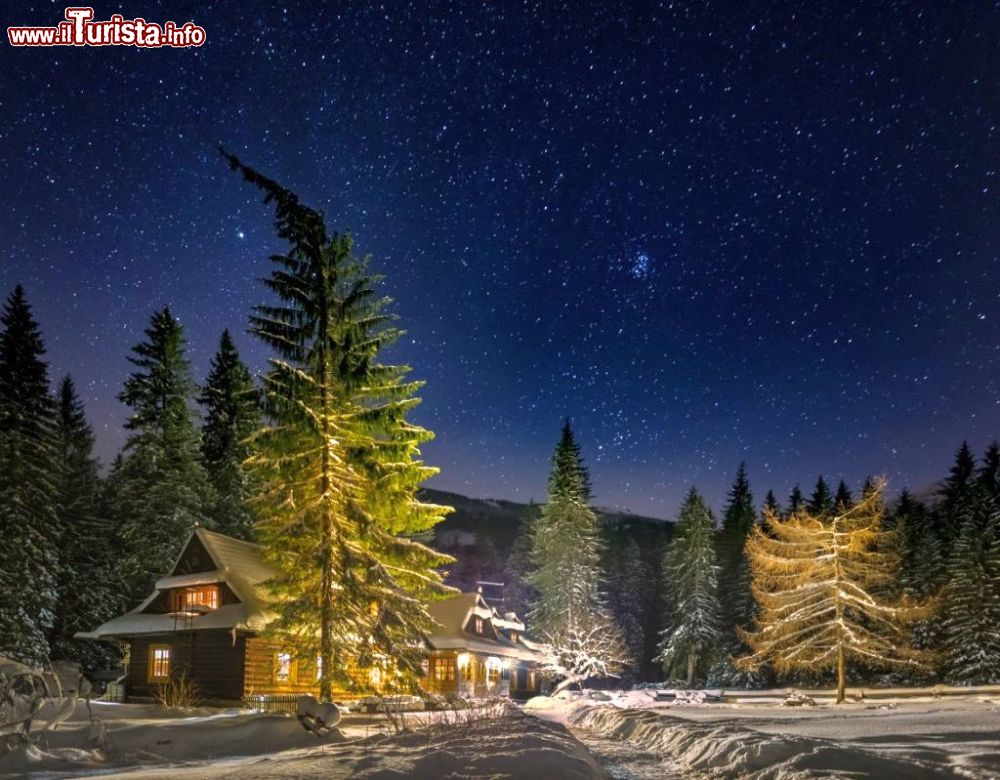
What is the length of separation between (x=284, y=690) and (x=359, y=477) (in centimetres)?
1183

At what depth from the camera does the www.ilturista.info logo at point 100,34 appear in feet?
62.6

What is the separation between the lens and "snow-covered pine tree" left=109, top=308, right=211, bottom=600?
39.9m

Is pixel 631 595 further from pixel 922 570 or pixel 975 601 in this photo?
pixel 975 601

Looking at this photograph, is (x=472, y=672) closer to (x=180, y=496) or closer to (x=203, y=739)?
(x=180, y=496)

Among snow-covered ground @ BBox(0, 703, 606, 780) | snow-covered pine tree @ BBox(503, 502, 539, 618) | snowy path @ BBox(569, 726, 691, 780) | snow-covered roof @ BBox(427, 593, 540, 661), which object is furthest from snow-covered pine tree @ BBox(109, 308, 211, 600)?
snow-covered pine tree @ BBox(503, 502, 539, 618)

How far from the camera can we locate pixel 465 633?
41281mm

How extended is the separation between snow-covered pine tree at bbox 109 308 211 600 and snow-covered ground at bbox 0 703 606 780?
21066 mm

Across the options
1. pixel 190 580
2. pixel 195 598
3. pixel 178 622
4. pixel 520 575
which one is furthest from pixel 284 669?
pixel 520 575

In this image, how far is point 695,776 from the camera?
14.4 metres

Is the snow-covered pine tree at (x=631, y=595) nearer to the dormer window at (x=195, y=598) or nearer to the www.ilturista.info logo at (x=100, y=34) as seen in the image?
the dormer window at (x=195, y=598)

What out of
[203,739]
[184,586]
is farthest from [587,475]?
[203,739]

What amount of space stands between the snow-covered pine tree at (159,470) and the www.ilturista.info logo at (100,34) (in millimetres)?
26168

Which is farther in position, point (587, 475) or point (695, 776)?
point (587, 475)

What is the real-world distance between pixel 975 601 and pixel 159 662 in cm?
4677
